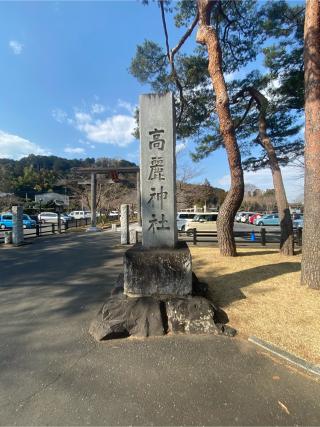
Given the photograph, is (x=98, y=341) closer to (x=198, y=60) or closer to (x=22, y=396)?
(x=22, y=396)

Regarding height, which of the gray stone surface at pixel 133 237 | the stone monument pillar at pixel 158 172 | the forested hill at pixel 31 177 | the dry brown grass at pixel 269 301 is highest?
the forested hill at pixel 31 177

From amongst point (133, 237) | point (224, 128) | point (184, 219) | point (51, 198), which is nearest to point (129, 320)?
point (224, 128)

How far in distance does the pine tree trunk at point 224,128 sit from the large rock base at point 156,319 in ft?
15.9

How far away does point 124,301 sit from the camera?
12.6 ft

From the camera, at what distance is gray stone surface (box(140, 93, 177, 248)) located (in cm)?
439

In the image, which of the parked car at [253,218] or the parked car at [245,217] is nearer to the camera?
the parked car at [253,218]

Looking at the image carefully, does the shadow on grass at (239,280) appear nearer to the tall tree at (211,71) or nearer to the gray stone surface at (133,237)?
the tall tree at (211,71)

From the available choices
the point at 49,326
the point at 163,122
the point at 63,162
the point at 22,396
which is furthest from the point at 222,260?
the point at 63,162

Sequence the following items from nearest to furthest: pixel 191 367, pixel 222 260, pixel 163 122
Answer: pixel 191 367 → pixel 163 122 → pixel 222 260

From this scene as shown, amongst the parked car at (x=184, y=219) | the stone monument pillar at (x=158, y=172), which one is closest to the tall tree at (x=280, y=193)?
the stone monument pillar at (x=158, y=172)

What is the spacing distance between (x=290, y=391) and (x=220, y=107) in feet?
23.7

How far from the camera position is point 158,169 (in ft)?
14.5

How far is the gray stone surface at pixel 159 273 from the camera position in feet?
13.1

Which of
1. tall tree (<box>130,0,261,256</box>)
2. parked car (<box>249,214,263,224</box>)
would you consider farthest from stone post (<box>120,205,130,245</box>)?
parked car (<box>249,214,263,224</box>)
